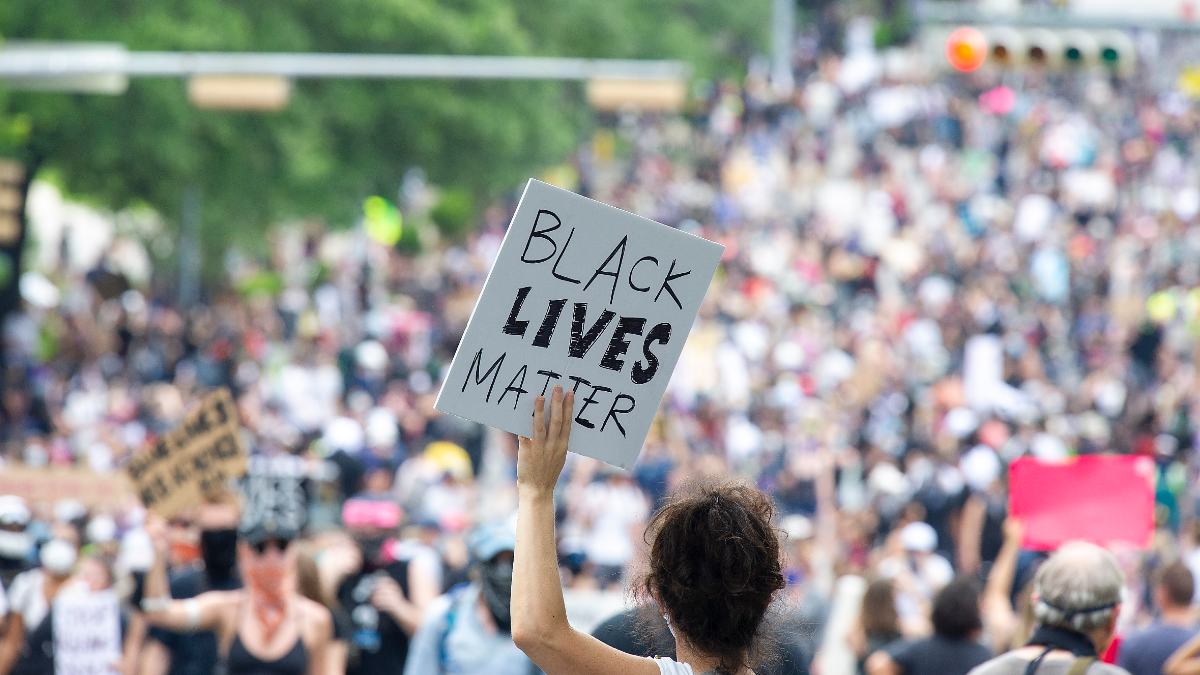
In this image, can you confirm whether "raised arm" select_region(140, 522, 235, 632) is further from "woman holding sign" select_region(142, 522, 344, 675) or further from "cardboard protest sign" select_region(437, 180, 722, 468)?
"cardboard protest sign" select_region(437, 180, 722, 468)

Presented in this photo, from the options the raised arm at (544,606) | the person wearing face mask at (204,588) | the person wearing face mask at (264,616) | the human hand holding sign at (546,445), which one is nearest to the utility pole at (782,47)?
the person wearing face mask at (204,588)

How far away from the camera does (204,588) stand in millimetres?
8812

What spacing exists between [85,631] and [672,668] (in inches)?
215

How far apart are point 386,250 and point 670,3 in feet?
32.0

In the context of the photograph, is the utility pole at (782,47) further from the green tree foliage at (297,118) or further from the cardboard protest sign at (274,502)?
the cardboard protest sign at (274,502)

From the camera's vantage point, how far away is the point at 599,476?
18.2 m

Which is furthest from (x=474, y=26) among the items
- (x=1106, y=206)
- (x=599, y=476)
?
(x=599, y=476)

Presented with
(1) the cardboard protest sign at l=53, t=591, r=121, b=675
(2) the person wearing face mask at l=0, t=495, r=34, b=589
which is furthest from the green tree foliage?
(1) the cardboard protest sign at l=53, t=591, r=121, b=675

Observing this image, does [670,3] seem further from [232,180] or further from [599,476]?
[599,476]

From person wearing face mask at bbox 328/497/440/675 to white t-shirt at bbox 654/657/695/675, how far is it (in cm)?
478

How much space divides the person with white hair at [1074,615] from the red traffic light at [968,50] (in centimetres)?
1362

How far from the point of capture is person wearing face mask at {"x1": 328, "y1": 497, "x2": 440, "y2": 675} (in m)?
8.62

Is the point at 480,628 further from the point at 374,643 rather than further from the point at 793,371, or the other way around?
the point at 793,371

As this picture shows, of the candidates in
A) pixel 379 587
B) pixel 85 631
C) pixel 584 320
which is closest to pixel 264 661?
pixel 379 587
